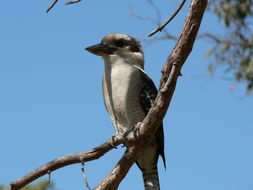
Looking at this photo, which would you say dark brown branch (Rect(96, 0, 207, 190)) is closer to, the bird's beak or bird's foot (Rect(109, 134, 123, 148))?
bird's foot (Rect(109, 134, 123, 148))

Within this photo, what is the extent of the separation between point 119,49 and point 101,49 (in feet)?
0.48

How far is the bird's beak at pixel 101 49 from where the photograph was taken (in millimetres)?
3705

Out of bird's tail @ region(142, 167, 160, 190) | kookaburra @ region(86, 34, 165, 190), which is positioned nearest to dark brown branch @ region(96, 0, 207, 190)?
kookaburra @ region(86, 34, 165, 190)

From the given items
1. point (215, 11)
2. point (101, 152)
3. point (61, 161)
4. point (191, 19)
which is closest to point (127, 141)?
point (101, 152)

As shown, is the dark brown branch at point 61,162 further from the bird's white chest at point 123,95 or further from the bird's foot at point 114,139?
the bird's white chest at point 123,95

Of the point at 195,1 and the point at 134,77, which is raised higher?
the point at 134,77

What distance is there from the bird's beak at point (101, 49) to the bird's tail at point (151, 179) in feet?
2.75

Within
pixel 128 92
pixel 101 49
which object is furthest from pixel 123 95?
pixel 101 49

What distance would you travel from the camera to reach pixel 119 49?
3.81m

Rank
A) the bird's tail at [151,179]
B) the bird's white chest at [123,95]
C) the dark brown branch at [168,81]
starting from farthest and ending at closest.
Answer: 1. the bird's tail at [151,179]
2. the bird's white chest at [123,95]
3. the dark brown branch at [168,81]

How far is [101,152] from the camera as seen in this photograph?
10.00 ft

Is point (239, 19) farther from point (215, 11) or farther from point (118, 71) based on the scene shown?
point (118, 71)

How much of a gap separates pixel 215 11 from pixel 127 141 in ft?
16.3

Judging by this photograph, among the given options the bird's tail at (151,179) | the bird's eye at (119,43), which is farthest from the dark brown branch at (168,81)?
the bird's eye at (119,43)
